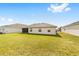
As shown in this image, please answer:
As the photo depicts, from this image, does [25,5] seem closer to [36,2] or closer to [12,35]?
[36,2]

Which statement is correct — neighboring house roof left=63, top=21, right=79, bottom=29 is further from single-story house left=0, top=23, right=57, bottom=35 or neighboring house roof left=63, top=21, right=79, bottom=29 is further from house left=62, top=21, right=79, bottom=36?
single-story house left=0, top=23, right=57, bottom=35

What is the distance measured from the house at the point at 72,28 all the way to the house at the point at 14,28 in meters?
0.55

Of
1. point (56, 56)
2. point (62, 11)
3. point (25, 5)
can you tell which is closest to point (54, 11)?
point (62, 11)

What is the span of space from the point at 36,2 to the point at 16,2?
261mm

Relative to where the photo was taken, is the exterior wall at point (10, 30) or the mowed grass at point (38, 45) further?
the exterior wall at point (10, 30)

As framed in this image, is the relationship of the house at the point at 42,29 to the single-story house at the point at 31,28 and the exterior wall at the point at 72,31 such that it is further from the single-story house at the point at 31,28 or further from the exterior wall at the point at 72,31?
the exterior wall at the point at 72,31

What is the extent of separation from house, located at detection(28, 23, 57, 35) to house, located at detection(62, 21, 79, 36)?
6.5 inches

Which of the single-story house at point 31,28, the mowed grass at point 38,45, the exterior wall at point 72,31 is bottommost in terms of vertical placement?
the mowed grass at point 38,45

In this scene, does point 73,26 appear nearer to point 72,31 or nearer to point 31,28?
point 72,31

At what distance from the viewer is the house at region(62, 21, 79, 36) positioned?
282cm

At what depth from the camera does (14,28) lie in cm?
286

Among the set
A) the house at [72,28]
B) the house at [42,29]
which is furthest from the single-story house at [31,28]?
the house at [72,28]

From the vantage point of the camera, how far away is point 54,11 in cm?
281

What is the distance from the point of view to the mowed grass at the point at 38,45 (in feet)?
8.95
